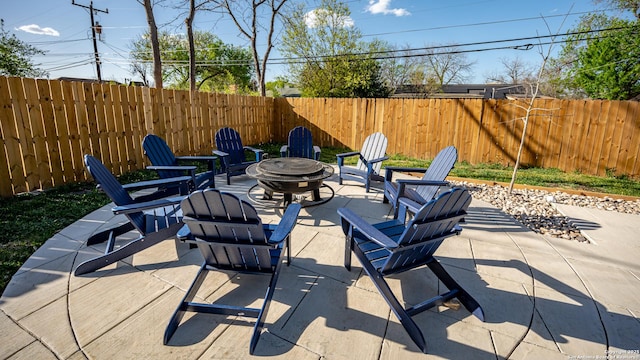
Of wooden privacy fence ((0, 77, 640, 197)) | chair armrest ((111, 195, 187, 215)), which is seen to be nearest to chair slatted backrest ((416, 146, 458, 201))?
chair armrest ((111, 195, 187, 215))

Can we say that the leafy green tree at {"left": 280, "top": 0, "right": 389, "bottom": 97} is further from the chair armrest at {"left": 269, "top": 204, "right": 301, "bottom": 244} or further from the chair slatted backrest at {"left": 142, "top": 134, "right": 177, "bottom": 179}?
the chair armrest at {"left": 269, "top": 204, "right": 301, "bottom": 244}

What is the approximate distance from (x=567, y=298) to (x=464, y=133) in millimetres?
5441

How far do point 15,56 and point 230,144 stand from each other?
81.5ft

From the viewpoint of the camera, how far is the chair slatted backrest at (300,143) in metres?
5.21

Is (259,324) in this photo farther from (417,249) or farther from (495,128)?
(495,128)

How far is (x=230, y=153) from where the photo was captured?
475 centimetres

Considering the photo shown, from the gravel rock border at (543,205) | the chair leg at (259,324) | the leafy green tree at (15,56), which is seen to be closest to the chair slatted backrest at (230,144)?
the chair leg at (259,324)

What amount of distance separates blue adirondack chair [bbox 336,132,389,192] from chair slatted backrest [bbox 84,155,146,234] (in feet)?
9.41

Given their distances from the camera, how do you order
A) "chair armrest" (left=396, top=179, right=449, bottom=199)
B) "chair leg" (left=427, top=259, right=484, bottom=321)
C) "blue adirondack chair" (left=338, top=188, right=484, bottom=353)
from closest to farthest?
1. "blue adirondack chair" (left=338, top=188, right=484, bottom=353)
2. "chair leg" (left=427, top=259, right=484, bottom=321)
3. "chair armrest" (left=396, top=179, right=449, bottom=199)

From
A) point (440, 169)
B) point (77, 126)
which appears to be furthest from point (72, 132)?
point (440, 169)

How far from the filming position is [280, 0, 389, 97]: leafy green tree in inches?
554

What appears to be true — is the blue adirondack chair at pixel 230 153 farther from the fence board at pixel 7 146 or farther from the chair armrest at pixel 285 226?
the chair armrest at pixel 285 226

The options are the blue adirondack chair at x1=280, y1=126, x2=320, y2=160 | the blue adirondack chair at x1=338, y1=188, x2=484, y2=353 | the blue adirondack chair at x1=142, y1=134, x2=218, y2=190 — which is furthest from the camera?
the blue adirondack chair at x1=280, y1=126, x2=320, y2=160

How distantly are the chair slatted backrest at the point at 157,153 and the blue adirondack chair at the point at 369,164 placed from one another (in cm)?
245
